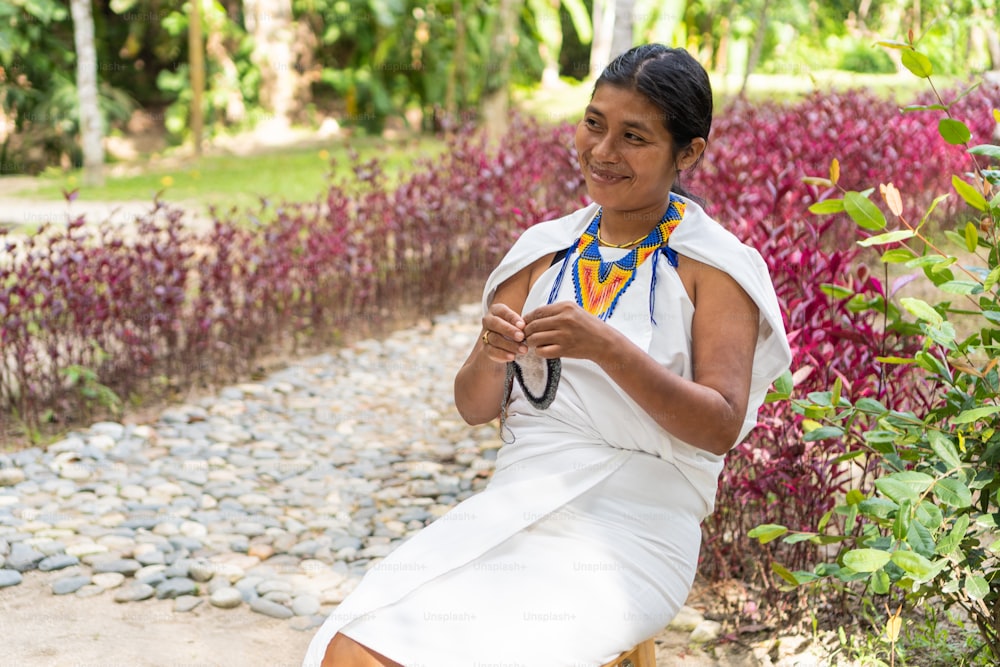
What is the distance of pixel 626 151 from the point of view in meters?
2.06

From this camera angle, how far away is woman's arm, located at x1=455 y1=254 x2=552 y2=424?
6.49 ft

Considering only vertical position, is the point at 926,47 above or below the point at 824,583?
above

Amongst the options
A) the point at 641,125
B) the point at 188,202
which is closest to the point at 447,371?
the point at 641,125

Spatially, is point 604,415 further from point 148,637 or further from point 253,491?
point 253,491

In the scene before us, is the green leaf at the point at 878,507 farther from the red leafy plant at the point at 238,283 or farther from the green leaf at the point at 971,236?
the red leafy plant at the point at 238,283

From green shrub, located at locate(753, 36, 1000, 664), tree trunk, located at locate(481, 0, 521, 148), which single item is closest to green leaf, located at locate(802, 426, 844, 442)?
green shrub, located at locate(753, 36, 1000, 664)

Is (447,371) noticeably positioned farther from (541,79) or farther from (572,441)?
(541,79)

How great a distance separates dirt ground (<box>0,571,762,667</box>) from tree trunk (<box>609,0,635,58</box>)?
5.02 metres

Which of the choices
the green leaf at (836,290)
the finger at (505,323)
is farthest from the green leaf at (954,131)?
the finger at (505,323)

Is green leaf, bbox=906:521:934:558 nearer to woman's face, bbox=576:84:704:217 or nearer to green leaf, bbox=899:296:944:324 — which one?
green leaf, bbox=899:296:944:324

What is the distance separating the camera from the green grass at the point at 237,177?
1117 cm

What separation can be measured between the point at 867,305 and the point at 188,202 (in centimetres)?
933

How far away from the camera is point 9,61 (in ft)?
48.6

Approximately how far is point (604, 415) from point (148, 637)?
179 cm
